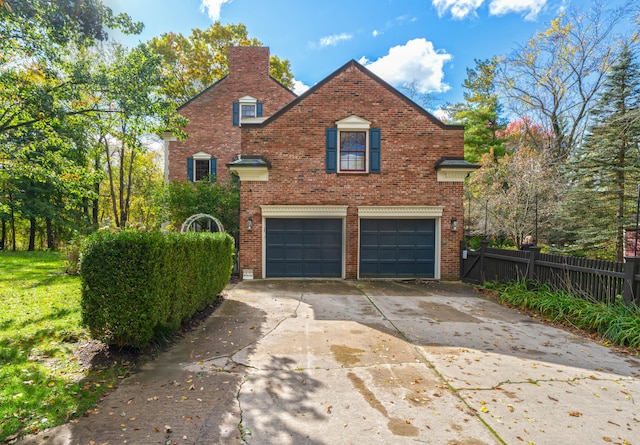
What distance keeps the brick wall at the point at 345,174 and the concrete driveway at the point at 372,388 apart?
532 cm

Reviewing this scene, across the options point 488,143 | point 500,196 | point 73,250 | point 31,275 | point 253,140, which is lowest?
point 31,275

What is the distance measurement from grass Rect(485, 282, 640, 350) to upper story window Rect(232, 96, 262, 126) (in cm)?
1444

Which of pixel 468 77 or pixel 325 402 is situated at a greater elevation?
pixel 468 77

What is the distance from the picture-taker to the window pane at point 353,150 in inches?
448

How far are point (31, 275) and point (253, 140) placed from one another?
912cm

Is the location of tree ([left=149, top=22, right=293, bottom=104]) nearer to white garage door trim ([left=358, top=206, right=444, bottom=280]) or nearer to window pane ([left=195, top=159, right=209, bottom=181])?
window pane ([left=195, top=159, right=209, bottom=181])

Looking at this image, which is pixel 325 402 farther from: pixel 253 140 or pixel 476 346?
pixel 253 140

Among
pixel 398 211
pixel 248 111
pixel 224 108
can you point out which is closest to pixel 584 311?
pixel 398 211

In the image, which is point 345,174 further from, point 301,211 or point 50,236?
point 50,236

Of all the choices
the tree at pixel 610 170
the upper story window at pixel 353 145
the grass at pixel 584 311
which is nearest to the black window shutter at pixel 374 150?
the upper story window at pixel 353 145

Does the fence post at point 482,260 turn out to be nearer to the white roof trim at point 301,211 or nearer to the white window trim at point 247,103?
the white roof trim at point 301,211

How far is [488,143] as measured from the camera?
79.4 ft

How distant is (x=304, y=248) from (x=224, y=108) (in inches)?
399

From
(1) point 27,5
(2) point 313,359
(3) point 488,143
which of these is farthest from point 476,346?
(3) point 488,143
